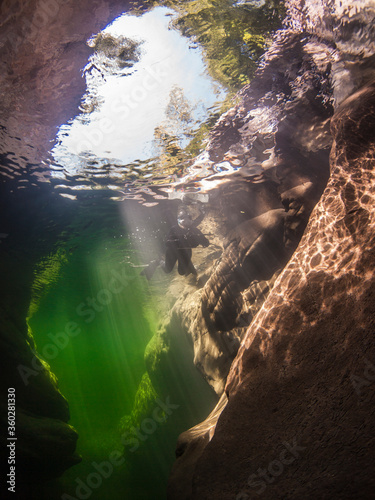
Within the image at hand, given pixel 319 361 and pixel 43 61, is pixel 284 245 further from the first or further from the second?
pixel 43 61

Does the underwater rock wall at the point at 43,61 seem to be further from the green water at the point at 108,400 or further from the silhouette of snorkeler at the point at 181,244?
the green water at the point at 108,400

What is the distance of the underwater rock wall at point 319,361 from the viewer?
8.71 ft

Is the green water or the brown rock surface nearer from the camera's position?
the brown rock surface

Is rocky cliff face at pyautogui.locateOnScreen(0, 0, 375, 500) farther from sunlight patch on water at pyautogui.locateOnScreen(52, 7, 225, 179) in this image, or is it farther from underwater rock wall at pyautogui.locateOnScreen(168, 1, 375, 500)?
sunlight patch on water at pyautogui.locateOnScreen(52, 7, 225, 179)

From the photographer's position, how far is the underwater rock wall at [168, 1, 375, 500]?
266 cm

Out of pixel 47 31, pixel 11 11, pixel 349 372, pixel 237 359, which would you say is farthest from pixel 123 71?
pixel 349 372

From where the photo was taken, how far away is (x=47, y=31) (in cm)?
436

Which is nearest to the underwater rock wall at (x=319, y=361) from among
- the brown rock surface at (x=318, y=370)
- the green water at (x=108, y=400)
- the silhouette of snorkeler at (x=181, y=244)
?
the brown rock surface at (x=318, y=370)

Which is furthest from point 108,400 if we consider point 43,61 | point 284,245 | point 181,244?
point 43,61

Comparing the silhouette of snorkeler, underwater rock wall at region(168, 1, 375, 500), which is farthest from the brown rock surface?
the silhouette of snorkeler

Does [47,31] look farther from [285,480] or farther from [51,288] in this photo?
[51,288]

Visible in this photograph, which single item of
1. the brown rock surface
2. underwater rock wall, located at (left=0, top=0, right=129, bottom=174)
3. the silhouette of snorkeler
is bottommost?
the brown rock surface

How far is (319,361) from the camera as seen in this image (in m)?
2.97

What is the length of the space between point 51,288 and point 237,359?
65.6ft
